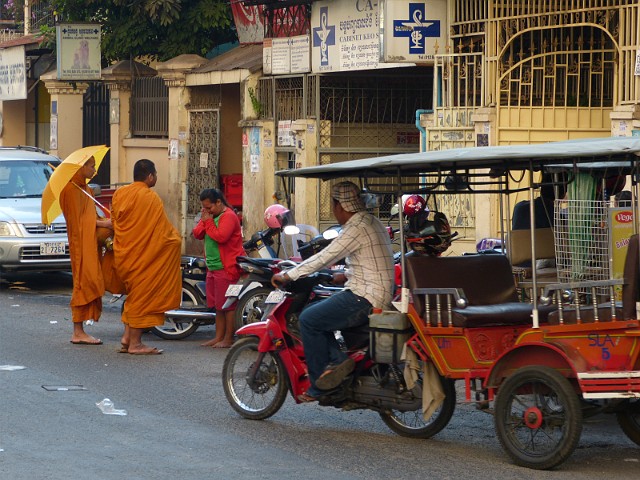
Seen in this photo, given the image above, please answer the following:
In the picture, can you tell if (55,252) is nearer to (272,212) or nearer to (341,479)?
(272,212)

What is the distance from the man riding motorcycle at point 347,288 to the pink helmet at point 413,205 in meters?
0.73

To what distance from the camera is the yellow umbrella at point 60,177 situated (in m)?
11.1

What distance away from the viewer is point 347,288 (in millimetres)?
7602

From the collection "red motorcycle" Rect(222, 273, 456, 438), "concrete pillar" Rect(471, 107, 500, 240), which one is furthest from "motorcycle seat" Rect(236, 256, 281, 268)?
"concrete pillar" Rect(471, 107, 500, 240)

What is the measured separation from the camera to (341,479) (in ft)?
21.0

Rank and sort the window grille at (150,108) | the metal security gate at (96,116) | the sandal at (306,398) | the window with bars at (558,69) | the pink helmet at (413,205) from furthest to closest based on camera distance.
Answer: the metal security gate at (96,116) < the window grille at (150,108) < the window with bars at (558,69) < the pink helmet at (413,205) < the sandal at (306,398)

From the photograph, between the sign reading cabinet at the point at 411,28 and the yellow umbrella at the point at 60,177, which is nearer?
the yellow umbrella at the point at 60,177

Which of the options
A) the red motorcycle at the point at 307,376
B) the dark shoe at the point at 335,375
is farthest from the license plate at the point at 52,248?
the dark shoe at the point at 335,375

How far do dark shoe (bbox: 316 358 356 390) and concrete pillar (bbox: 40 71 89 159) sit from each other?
1969 cm

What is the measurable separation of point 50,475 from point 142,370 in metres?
3.68

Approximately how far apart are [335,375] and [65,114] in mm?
20045

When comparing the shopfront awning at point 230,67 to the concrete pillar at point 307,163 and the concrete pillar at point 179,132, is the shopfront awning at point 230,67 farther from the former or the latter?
the concrete pillar at point 307,163

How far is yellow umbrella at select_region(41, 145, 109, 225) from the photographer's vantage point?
11.1 metres

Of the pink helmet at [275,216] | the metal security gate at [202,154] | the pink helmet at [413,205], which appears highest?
the metal security gate at [202,154]
